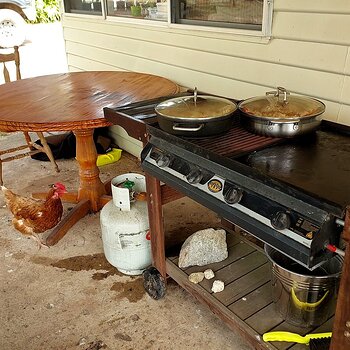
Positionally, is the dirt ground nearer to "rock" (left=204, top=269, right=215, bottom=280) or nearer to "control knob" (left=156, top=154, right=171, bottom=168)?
"rock" (left=204, top=269, right=215, bottom=280)

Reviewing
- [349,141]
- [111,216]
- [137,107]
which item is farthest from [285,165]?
[111,216]

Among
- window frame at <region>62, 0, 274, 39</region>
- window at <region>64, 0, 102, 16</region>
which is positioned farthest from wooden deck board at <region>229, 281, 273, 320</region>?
window at <region>64, 0, 102, 16</region>

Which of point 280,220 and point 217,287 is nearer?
point 280,220

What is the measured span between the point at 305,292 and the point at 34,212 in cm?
178

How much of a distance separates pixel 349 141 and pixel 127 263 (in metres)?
1.37

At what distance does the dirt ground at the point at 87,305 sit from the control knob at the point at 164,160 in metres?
0.86

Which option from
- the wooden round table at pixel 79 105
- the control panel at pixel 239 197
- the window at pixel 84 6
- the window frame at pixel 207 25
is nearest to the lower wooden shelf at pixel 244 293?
the control panel at pixel 239 197

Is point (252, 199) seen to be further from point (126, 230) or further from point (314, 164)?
point (126, 230)

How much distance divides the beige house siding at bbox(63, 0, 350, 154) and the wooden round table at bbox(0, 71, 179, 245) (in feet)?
0.69

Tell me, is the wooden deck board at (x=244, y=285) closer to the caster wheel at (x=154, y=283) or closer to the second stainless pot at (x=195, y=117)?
the caster wheel at (x=154, y=283)

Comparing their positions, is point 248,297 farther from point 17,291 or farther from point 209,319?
point 17,291

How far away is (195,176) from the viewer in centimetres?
154

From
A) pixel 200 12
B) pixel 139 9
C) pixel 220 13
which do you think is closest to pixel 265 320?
pixel 220 13

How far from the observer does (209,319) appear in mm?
2035
